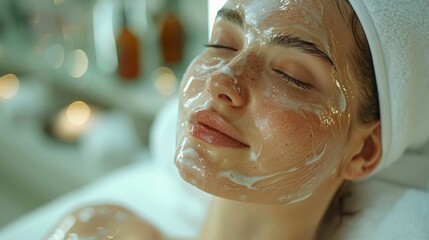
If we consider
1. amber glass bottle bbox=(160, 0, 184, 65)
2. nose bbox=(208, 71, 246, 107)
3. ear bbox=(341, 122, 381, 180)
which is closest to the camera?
nose bbox=(208, 71, 246, 107)

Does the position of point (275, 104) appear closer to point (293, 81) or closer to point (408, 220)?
point (293, 81)

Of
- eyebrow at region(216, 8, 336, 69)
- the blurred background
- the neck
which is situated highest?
eyebrow at region(216, 8, 336, 69)

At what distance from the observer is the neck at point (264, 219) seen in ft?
2.64

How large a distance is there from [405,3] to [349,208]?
34cm

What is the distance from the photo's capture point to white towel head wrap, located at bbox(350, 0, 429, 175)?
0.70 metres

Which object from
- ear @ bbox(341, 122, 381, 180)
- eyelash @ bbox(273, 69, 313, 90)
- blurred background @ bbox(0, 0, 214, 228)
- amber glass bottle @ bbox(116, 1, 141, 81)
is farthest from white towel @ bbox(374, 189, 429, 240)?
amber glass bottle @ bbox(116, 1, 141, 81)

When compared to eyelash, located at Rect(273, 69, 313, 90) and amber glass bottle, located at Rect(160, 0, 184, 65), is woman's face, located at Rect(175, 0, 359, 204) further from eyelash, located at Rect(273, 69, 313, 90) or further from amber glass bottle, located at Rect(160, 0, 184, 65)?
amber glass bottle, located at Rect(160, 0, 184, 65)

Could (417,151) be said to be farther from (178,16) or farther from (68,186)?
(68,186)

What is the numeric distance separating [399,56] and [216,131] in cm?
25

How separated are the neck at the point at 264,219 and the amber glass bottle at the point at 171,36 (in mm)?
970

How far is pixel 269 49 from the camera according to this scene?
0.71m

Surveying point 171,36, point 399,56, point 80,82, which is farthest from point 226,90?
point 80,82

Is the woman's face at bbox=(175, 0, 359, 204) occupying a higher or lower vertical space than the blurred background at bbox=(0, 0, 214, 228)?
higher

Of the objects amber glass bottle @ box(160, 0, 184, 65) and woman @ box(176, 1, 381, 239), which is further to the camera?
Result: amber glass bottle @ box(160, 0, 184, 65)
